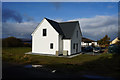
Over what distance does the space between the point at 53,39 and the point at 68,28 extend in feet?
15.4

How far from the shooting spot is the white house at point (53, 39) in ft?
60.8

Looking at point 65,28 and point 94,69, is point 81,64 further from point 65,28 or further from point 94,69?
point 65,28

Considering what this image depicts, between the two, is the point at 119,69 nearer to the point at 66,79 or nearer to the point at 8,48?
the point at 66,79

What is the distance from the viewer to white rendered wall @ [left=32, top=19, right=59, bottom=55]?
18.6m

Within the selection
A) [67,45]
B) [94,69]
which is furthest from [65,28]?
[94,69]

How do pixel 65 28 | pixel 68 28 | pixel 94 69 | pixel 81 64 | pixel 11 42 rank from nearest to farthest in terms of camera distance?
pixel 94 69, pixel 81 64, pixel 11 42, pixel 68 28, pixel 65 28

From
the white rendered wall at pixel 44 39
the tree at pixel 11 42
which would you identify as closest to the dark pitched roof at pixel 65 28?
the white rendered wall at pixel 44 39

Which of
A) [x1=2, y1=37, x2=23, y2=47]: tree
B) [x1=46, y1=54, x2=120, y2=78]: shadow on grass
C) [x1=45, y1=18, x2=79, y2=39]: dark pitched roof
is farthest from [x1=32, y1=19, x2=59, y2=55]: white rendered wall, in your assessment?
[x1=46, y1=54, x2=120, y2=78]: shadow on grass

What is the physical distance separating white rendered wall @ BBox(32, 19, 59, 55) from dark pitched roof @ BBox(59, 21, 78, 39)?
269cm

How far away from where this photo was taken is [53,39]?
1869 cm

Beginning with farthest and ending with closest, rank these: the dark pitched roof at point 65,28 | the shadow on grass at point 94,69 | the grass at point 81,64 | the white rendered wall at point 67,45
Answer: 1. the dark pitched roof at point 65,28
2. the white rendered wall at point 67,45
3. the grass at point 81,64
4. the shadow on grass at point 94,69

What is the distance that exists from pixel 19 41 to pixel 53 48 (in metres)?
9.20

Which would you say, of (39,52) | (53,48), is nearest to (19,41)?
(39,52)

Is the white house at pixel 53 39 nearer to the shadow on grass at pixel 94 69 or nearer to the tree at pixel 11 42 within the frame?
the tree at pixel 11 42
